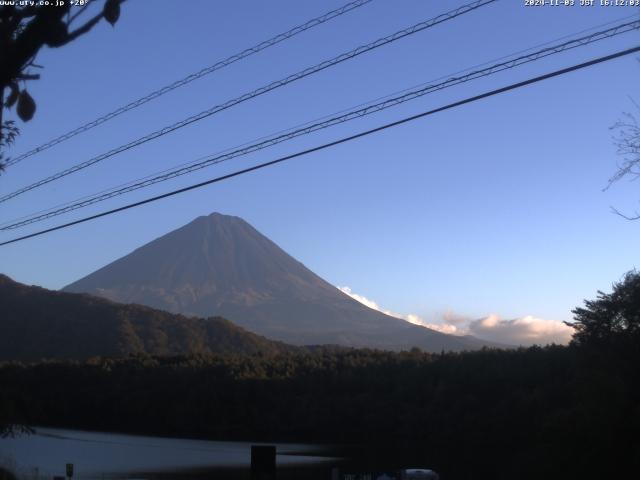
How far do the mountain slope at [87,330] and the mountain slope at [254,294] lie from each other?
55443 millimetres

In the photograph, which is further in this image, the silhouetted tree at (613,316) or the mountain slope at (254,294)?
the mountain slope at (254,294)

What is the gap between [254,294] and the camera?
568ft

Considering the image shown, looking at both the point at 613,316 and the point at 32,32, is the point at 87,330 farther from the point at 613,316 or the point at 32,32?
the point at 32,32

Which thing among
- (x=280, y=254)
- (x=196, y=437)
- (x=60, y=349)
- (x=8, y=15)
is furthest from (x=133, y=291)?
(x=8, y=15)

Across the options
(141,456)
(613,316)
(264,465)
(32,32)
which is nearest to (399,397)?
(141,456)

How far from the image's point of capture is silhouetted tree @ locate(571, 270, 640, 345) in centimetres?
2534

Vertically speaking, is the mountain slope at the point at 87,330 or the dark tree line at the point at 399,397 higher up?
the mountain slope at the point at 87,330

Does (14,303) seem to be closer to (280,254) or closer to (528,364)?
(528,364)

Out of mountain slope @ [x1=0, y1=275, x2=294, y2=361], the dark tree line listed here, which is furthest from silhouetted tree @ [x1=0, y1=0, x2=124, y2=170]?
mountain slope @ [x1=0, y1=275, x2=294, y2=361]

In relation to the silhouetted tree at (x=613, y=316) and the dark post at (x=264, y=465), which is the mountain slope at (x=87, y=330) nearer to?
the silhouetted tree at (x=613, y=316)

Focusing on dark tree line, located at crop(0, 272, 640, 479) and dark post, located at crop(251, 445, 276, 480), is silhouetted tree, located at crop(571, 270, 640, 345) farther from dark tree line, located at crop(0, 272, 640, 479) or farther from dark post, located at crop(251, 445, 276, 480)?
dark post, located at crop(251, 445, 276, 480)

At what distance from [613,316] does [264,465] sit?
61.1 feet

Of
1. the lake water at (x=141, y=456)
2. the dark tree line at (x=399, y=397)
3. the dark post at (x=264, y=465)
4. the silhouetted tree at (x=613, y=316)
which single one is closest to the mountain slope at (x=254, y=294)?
the dark tree line at (x=399, y=397)

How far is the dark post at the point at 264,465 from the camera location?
39.2 ft
